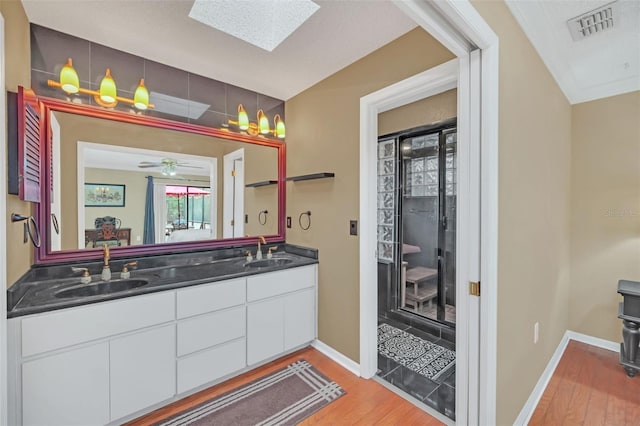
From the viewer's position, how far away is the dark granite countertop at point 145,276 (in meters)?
1.50

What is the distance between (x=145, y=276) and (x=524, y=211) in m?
2.53

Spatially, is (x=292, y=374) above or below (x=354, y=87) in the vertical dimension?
below

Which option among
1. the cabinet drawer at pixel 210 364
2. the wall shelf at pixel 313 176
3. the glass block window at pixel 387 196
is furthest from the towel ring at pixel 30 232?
the glass block window at pixel 387 196

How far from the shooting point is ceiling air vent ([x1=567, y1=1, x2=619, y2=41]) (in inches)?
65.8

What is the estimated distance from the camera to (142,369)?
1741 millimetres

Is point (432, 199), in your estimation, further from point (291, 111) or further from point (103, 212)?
point (103, 212)

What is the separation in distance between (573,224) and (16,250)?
4.31 m

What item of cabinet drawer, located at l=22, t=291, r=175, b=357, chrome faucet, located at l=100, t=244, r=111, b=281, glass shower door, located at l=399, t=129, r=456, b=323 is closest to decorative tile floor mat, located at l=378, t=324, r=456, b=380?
glass shower door, located at l=399, t=129, r=456, b=323

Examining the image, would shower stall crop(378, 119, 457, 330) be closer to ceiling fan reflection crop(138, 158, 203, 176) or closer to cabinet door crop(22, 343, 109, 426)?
ceiling fan reflection crop(138, 158, 203, 176)

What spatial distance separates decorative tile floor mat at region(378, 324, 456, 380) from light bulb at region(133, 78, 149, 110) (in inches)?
112

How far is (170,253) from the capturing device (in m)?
2.36

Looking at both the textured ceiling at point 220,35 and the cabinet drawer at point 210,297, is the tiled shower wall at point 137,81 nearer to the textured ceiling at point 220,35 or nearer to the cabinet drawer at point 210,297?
the textured ceiling at point 220,35

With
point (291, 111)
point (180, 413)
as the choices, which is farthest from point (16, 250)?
point (291, 111)

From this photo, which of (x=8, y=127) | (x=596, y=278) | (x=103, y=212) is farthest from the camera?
(x=596, y=278)
